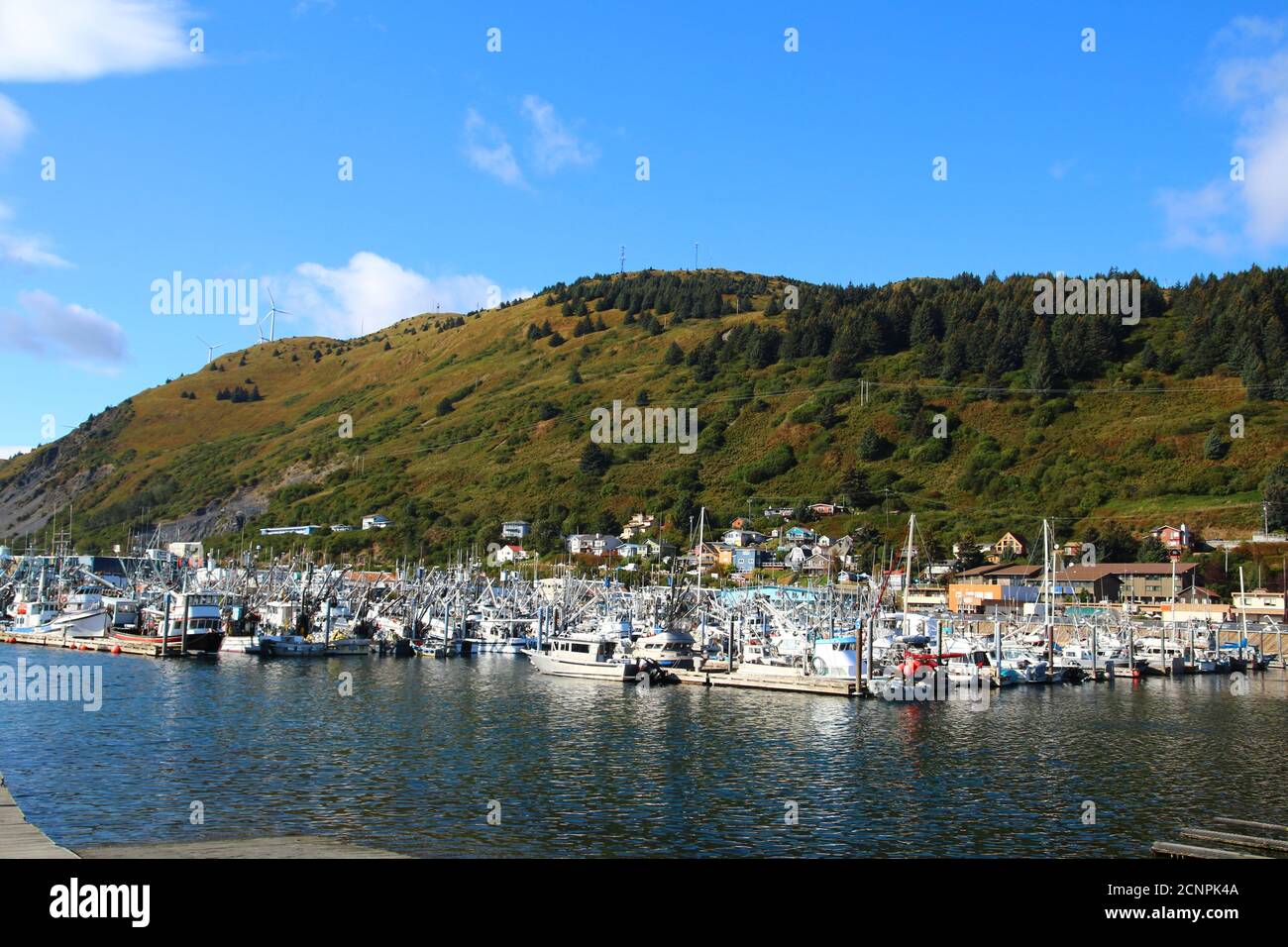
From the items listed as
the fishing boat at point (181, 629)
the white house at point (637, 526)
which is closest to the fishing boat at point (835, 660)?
the fishing boat at point (181, 629)

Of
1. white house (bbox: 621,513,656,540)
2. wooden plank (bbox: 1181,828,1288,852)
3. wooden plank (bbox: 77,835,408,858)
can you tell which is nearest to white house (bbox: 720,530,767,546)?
white house (bbox: 621,513,656,540)

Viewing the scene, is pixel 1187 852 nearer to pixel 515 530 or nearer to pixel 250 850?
pixel 250 850

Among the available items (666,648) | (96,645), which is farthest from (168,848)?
(96,645)

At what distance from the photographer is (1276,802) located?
37.0 metres

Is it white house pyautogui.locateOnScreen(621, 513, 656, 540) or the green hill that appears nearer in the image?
the green hill

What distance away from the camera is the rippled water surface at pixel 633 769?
3084 centimetres

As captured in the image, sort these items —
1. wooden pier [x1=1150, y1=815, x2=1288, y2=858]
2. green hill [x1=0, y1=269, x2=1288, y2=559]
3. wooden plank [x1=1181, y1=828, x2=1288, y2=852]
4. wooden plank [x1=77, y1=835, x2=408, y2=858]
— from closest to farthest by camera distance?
wooden plank [x1=77, y1=835, x2=408, y2=858]
wooden pier [x1=1150, y1=815, x2=1288, y2=858]
wooden plank [x1=1181, y1=828, x2=1288, y2=852]
green hill [x1=0, y1=269, x2=1288, y2=559]

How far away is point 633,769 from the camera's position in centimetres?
4097

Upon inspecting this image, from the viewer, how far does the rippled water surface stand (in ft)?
101

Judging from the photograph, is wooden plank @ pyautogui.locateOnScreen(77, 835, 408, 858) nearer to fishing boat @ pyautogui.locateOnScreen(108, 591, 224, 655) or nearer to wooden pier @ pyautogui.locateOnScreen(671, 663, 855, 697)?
wooden pier @ pyautogui.locateOnScreen(671, 663, 855, 697)

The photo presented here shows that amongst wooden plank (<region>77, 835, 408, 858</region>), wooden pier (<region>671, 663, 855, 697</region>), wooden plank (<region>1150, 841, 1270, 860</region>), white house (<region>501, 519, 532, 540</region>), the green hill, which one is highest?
the green hill
